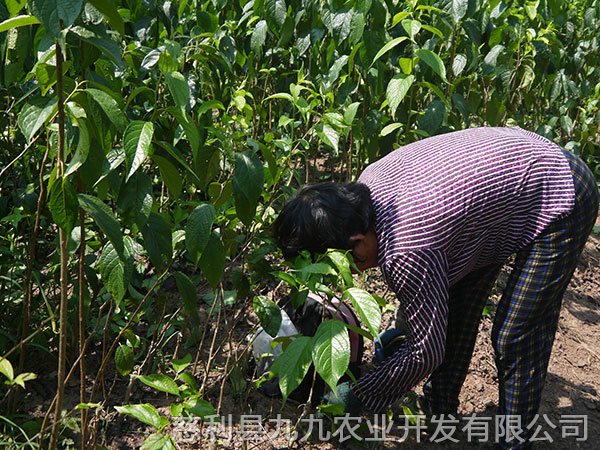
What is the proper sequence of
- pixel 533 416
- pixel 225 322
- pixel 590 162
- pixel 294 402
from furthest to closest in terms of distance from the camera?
pixel 590 162, pixel 225 322, pixel 294 402, pixel 533 416

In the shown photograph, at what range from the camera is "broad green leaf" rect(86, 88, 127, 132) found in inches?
46.6

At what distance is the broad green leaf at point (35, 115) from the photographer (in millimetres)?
1172

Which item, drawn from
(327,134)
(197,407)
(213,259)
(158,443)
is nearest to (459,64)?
(327,134)

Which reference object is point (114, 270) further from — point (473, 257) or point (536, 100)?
point (536, 100)

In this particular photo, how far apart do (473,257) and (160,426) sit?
107 centimetres

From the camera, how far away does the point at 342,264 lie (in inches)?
60.6

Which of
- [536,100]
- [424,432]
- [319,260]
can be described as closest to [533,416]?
[424,432]

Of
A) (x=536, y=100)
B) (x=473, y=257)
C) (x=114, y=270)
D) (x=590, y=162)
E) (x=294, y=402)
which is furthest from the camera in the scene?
(x=590, y=162)

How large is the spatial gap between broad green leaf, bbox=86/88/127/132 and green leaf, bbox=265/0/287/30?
145 cm

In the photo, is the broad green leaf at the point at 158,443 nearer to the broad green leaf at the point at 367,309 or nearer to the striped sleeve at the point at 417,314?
the broad green leaf at the point at 367,309

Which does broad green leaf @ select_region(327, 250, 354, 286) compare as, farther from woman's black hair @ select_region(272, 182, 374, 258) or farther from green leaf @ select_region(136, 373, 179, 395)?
green leaf @ select_region(136, 373, 179, 395)

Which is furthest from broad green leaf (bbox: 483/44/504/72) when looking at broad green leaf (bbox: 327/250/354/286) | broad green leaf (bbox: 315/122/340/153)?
broad green leaf (bbox: 327/250/354/286)

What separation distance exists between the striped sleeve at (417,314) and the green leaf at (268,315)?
0.33m

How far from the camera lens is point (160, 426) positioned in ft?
4.82
